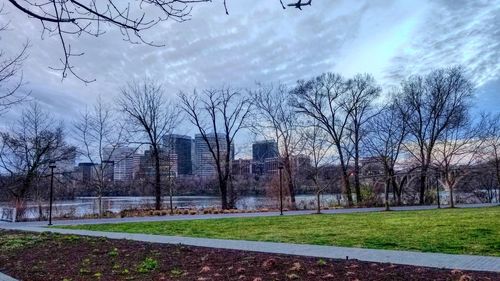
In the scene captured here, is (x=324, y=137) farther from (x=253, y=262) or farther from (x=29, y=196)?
(x=253, y=262)

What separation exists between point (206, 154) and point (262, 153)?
4820 mm

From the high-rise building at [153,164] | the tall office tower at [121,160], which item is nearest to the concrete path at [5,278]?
the tall office tower at [121,160]

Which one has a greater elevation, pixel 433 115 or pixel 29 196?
pixel 433 115

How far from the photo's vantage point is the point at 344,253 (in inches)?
340

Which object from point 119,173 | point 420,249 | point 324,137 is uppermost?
point 324,137

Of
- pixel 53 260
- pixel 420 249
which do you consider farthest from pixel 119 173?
pixel 420 249

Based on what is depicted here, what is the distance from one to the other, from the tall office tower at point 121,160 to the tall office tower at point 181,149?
2616 millimetres

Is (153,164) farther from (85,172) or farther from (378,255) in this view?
(378,255)

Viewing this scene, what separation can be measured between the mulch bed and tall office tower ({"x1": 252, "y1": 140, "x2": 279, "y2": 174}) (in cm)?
2808

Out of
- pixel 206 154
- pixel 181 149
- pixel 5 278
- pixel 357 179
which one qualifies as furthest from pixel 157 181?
pixel 5 278

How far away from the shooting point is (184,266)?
740 cm

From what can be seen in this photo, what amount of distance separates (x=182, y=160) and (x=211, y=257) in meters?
29.4

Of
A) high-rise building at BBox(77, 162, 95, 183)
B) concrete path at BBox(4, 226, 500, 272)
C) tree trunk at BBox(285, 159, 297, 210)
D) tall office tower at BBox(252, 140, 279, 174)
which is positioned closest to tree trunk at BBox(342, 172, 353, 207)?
tree trunk at BBox(285, 159, 297, 210)

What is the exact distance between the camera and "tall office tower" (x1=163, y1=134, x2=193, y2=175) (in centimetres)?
3391
